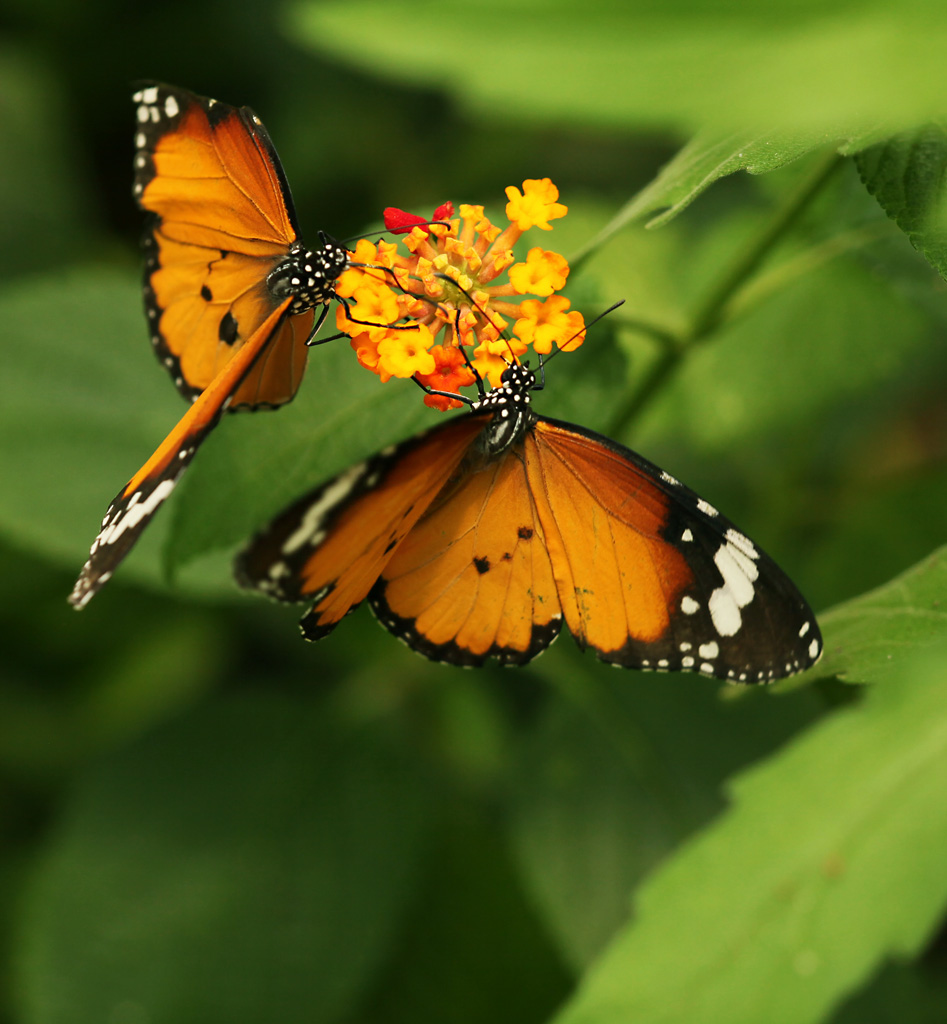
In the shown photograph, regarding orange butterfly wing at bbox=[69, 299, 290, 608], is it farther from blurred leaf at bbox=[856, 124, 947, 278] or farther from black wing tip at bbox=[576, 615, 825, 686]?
blurred leaf at bbox=[856, 124, 947, 278]

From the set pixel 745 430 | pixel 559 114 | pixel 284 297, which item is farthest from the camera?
pixel 745 430

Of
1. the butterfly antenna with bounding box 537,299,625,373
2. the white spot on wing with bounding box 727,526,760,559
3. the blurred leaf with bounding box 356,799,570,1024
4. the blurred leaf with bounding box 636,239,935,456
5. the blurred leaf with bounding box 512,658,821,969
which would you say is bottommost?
the blurred leaf with bounding box 356,799,570,1024

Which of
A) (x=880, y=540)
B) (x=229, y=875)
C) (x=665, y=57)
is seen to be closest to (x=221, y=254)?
(x=665, y=57)

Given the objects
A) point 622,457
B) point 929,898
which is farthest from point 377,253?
point 929,898

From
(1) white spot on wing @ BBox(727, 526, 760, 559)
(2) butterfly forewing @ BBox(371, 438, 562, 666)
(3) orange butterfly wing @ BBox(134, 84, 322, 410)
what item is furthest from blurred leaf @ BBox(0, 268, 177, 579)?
(1) white spot on wing @ BBox(727, 526, 760, 559)

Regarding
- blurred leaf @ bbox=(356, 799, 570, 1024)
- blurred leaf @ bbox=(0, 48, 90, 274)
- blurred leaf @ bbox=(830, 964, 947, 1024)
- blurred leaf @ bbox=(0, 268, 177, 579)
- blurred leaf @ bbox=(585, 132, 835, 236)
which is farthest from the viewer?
blurred leaf @ bbox=(0, 48, 90, 274)

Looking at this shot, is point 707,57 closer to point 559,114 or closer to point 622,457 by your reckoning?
point 559,114

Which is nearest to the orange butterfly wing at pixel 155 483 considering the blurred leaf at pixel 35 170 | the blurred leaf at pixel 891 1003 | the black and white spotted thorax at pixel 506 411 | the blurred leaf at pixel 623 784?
the black and white spotted thorax at pixel 506 411
